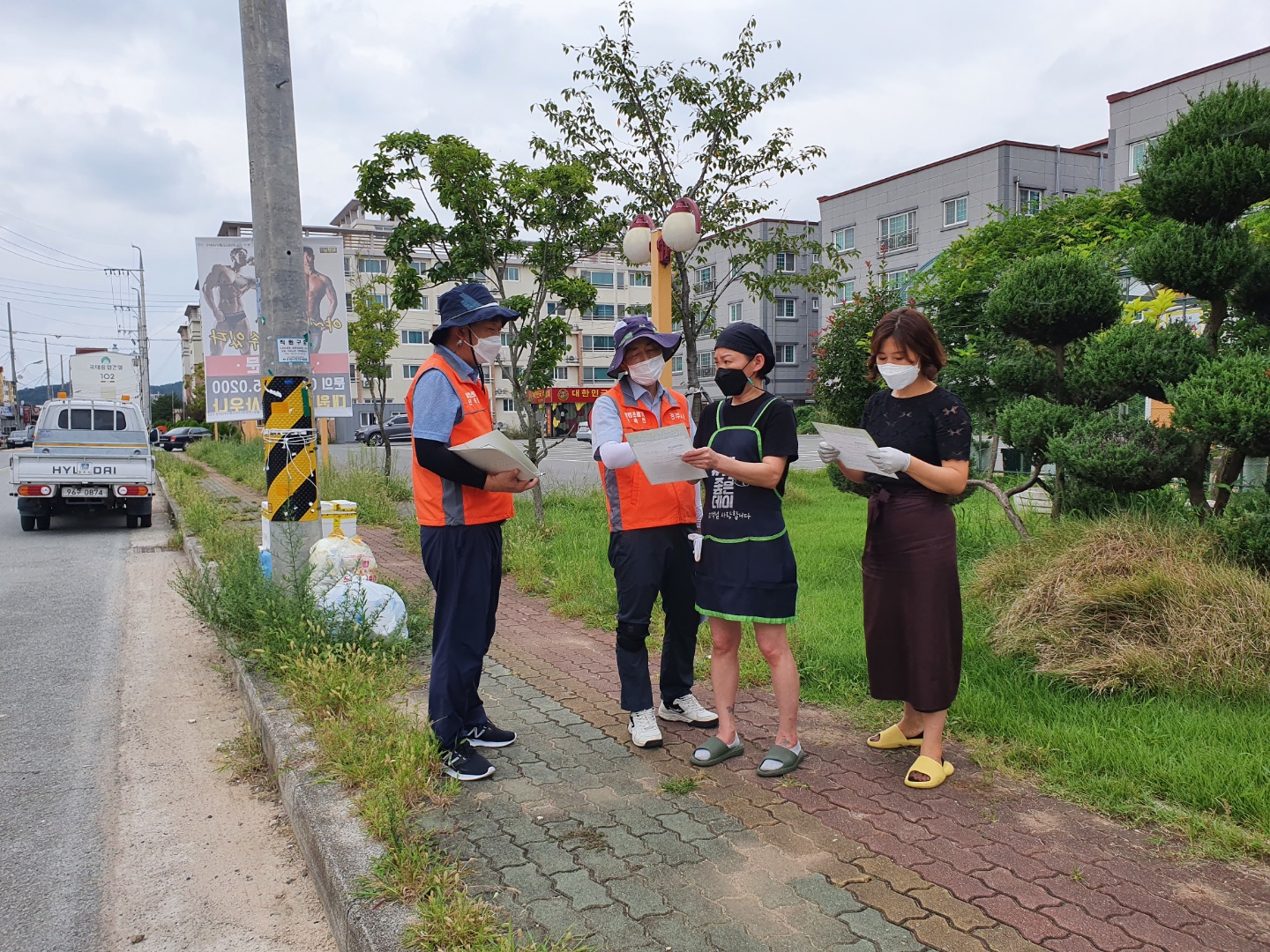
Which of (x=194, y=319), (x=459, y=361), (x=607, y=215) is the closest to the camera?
(x=459, y=361)

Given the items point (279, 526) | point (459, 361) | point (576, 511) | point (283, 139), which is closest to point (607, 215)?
point (576, 511)

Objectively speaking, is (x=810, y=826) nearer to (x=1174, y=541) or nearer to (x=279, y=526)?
(x=1174, y=541)

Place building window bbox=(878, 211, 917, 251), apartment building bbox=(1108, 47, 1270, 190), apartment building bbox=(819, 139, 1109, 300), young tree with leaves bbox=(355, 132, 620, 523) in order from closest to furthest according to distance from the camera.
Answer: young tree with leaves bbox=(355, 132, 620, 523) < apartment building bbox=(1108, 47, 1270, 190) < apartment building bbox=(819, 139, 1109, 300) < building window bbox=(878, 211, 917, 251)

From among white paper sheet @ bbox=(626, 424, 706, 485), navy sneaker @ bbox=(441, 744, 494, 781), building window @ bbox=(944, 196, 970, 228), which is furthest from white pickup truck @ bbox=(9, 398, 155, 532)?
building window @ bbox=(944, 196, 970, 228)

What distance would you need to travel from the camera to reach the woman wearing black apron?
12.2 ft

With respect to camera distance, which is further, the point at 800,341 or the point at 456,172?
the point at 800,341

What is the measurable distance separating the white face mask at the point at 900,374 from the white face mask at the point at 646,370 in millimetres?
963

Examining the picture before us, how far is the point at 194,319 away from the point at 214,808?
9534cm

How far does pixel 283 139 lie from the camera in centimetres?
600

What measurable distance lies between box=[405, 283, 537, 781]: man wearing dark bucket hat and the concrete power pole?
8.27 ft

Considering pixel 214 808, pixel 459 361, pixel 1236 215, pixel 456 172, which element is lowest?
pixel 214 808

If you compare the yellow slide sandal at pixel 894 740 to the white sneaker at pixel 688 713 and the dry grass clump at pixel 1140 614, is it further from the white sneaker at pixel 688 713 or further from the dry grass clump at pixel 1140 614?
the dry grass clump at pixel 1140 614

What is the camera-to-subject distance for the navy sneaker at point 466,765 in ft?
12.4

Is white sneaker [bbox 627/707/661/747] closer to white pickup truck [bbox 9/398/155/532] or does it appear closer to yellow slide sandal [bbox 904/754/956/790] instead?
yellow slide sandal [bbox 904/754/956/790]
